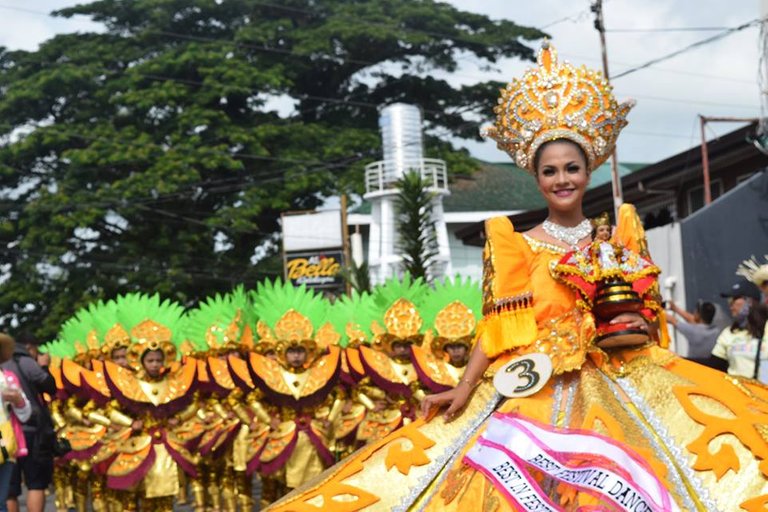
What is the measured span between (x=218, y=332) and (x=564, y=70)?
7686 mm

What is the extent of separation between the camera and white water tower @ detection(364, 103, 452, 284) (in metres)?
29.6

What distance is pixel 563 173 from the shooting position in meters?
4.88

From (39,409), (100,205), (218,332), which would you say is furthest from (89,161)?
(39,409)

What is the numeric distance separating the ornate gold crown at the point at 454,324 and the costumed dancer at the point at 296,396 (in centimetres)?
83

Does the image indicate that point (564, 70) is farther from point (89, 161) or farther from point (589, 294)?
point (89, 161)

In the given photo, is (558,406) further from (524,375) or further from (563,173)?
(563,173)

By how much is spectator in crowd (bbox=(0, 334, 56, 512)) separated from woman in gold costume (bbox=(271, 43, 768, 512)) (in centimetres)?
520

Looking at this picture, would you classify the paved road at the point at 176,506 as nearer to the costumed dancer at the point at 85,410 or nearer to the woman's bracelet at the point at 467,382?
the costumed dancer at the point at 85,410

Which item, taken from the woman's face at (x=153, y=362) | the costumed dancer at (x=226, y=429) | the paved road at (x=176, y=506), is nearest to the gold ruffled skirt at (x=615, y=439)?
the costumed dancer at (x=226, y=429)

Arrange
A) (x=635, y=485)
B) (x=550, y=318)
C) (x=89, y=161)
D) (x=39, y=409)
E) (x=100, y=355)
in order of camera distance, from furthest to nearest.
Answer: (x=89, y=161)
(x=100, y=355)
(x=39, y=409)
(x=550, y=318)
(x=635, y=485)

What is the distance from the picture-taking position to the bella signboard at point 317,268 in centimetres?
2841

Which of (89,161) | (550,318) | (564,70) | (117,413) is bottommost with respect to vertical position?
(117,413)

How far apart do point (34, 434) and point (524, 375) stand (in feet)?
19.9

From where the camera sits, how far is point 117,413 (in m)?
10.8
